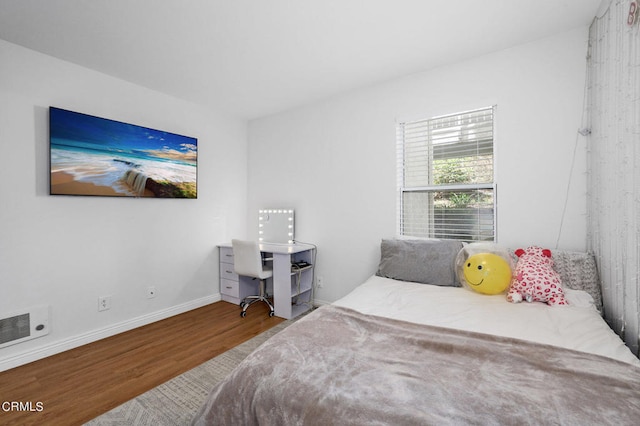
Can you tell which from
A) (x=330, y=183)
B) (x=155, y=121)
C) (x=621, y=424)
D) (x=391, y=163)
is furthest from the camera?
(x=330, y=183)

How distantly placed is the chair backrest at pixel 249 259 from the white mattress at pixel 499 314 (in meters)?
1.29

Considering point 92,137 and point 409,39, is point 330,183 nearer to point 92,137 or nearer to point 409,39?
point 409,39

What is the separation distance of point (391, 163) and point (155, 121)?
262 cm

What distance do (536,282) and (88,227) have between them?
3.64 meters

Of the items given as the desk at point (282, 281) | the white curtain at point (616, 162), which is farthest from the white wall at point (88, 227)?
the white curtain at point (616, 162)

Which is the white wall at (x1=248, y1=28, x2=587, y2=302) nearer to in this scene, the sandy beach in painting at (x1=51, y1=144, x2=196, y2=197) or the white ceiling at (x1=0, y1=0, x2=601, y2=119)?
the white ceiling at (x1=0, y1=0, x2=601, y2=119)

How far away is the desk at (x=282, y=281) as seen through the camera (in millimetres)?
3062

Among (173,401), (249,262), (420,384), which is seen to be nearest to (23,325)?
(173,401)

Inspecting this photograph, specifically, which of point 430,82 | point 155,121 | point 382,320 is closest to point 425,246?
point 382,320

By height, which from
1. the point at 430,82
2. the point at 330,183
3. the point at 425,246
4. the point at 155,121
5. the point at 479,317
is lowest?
the point at 479,317

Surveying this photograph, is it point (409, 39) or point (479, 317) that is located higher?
point (409, 39)

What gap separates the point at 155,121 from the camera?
10.3ft

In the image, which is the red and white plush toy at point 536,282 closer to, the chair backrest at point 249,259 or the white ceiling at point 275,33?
the white ceiling at point 275,33

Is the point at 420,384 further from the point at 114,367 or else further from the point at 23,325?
the point at 23,325
